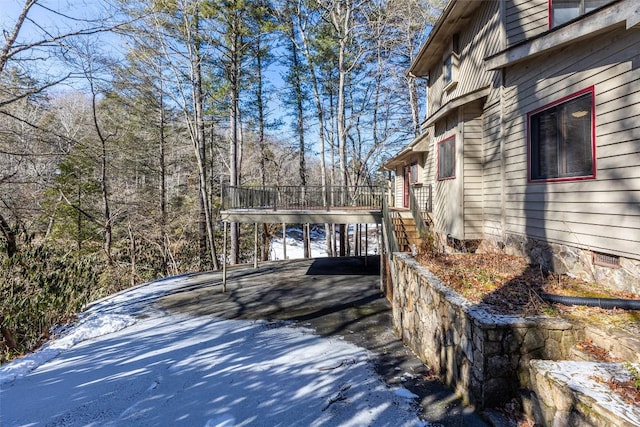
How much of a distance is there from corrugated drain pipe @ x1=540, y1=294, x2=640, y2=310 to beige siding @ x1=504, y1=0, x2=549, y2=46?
473 centimetres

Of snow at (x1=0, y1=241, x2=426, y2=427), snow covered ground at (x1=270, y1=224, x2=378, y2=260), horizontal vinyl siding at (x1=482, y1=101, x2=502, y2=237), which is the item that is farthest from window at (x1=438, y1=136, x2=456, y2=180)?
snow covered ground at (x1=270, y1=224, x2=378, y2=260)

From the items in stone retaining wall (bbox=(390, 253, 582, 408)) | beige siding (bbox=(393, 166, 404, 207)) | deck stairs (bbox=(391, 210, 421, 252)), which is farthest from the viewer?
beige siding (bbox=(393, 166, 404, 207))

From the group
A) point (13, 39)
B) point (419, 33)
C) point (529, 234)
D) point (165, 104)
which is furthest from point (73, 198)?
point (419, 33)

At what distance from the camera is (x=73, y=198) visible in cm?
1386

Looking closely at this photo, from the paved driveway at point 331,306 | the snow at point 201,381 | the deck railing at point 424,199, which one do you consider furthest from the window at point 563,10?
the snow at point 201,381

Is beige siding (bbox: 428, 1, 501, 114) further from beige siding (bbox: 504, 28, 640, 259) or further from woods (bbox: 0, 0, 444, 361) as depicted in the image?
woods (bbox: 0, 0, 444, 361)

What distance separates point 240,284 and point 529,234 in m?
7.73

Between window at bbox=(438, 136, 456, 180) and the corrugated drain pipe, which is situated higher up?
window at bbox=(438, 136, 456, 180)

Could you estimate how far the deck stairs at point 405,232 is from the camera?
7600 mm

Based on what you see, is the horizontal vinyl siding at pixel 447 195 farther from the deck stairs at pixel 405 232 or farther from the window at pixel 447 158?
the deck stairs at pixel 405 232

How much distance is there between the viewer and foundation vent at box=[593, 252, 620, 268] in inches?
149

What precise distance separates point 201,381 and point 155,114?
55.0 ft

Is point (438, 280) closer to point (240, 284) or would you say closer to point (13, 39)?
point (240, 284)

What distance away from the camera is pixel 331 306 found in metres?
7.26
